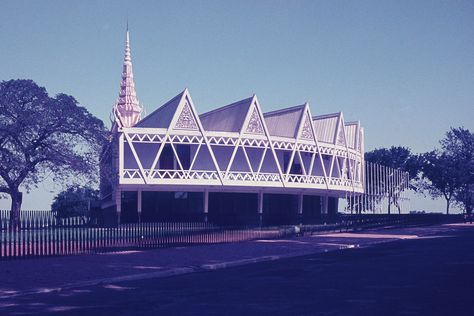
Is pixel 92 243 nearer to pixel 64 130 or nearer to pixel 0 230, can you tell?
pixel 0 230

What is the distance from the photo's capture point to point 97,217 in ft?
66.9

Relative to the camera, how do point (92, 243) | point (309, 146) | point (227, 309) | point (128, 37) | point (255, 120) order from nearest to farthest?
1. point (227, 309)
2. point (92, 243)
3. point (255, 120)
4. point (309, 146)
5. point (128, 37)

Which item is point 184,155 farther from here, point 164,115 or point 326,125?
point 326,125

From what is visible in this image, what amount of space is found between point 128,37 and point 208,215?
71365 mm

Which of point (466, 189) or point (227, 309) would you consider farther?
point (466, 189)

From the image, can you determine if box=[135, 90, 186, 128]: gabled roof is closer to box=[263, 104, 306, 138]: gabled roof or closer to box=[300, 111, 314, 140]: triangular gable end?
box=[263, 104, 306, 138]: gabled roof

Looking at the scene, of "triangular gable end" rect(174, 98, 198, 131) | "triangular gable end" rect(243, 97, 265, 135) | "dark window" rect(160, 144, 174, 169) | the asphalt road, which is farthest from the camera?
"dark window" rect(160, 144, 174, 169)

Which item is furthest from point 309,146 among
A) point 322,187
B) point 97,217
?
point 97,217

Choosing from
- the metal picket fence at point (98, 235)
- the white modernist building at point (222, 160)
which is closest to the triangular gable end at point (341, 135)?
the white modernist building at point (222, 160)

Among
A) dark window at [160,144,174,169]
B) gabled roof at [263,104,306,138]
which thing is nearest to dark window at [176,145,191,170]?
dark window at [160,144,174,169]

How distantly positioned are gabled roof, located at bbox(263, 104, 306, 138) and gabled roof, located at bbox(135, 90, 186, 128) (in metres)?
13.4

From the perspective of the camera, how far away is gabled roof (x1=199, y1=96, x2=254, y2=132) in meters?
48.9

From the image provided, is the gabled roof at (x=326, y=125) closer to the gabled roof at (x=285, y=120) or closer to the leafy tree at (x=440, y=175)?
the gabled roof at (x=285, y=120)

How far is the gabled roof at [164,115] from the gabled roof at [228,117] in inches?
268
